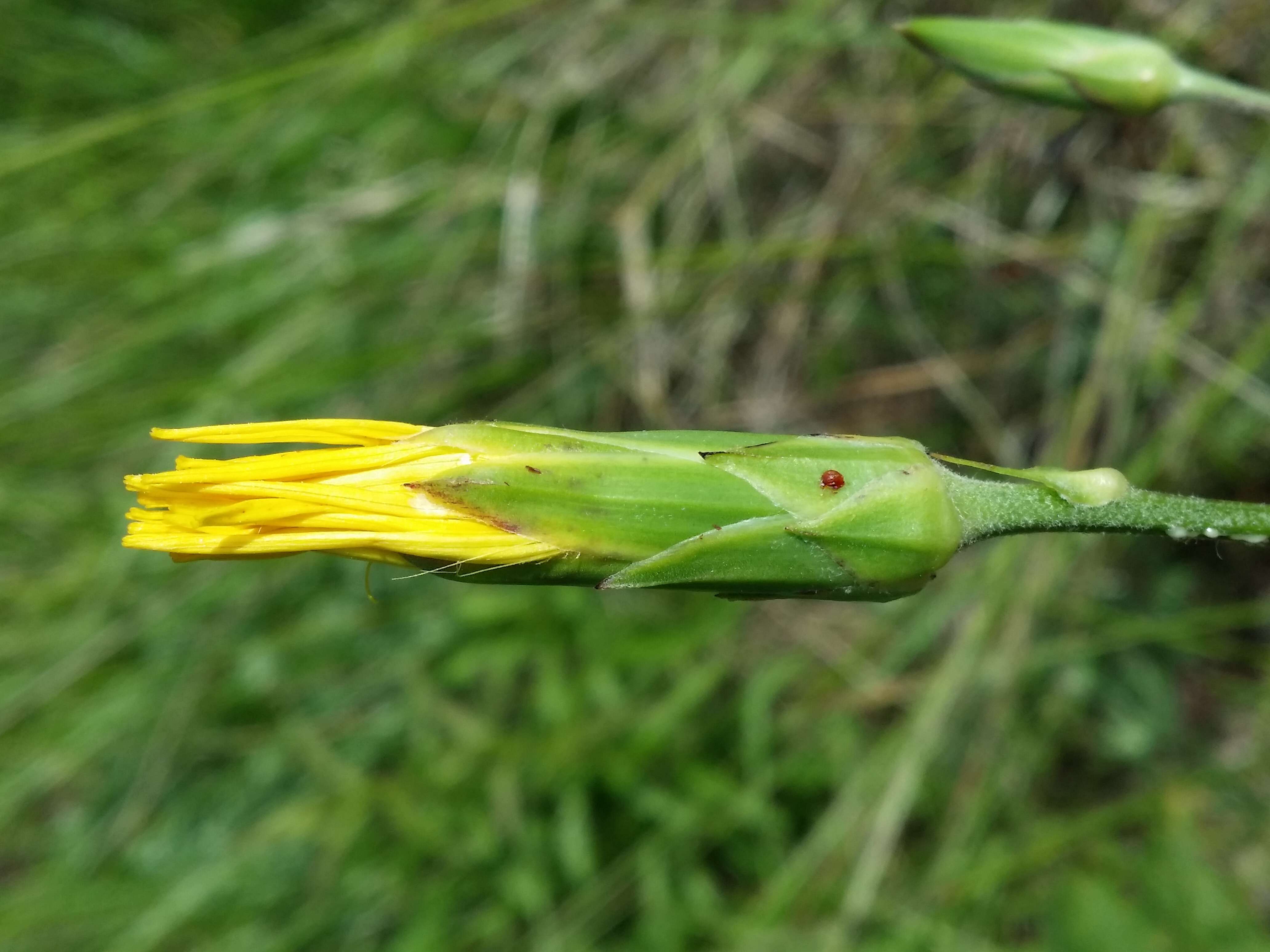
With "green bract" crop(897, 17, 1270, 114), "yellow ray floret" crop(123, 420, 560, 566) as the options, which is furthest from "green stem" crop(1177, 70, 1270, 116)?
"yellow ray floret" crop(123, 420, 560, 566)

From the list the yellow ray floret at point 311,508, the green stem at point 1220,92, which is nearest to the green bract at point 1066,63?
the green stem at point 1220,92

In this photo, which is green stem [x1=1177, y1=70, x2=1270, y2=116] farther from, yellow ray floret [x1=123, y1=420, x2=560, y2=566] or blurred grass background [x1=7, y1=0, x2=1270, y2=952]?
yellow ray floret [x1=123, y1=420, x2=560, y2=566]

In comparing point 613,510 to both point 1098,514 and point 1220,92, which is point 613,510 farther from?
point 1220,92

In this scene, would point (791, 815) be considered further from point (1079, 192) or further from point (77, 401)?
point (77, 401)

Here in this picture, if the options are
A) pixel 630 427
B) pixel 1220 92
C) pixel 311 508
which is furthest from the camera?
pixel 630 427

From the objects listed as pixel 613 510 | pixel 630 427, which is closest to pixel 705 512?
pixel 613 510

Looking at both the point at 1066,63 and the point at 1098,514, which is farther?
the point at 1066,63

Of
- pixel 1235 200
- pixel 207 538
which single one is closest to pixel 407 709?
pixel 207 538
